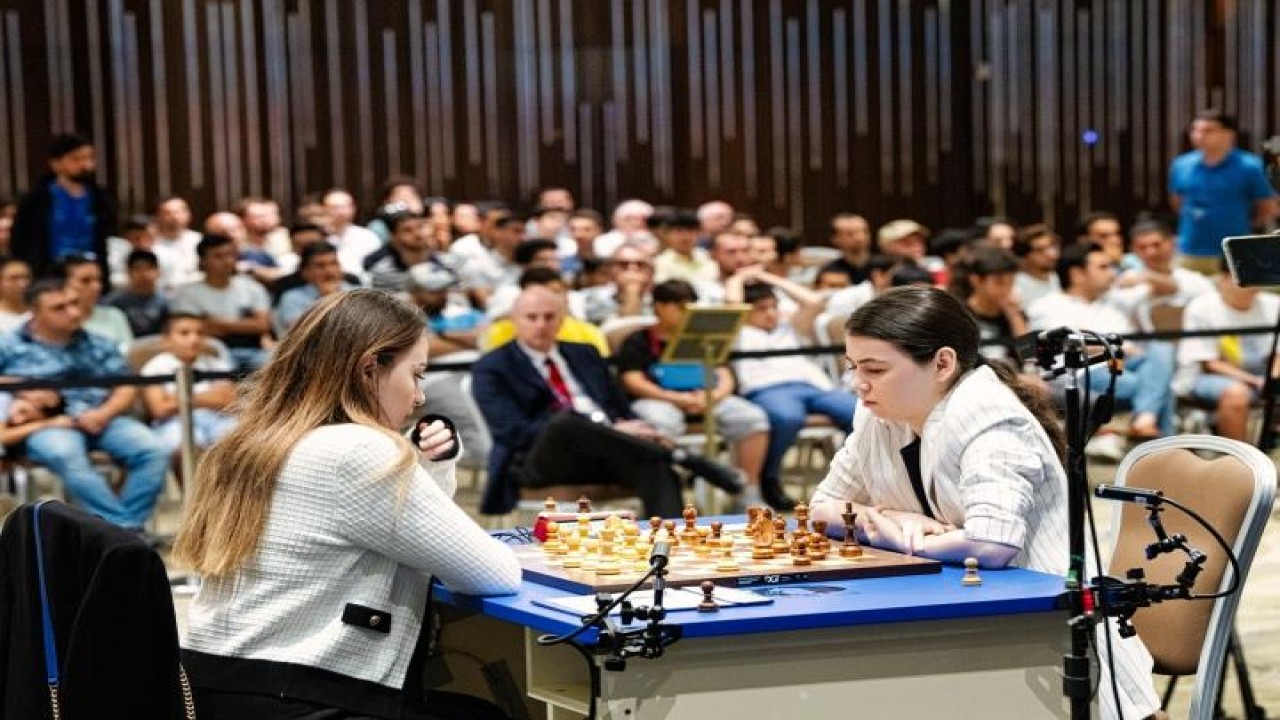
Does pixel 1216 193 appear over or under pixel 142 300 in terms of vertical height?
over

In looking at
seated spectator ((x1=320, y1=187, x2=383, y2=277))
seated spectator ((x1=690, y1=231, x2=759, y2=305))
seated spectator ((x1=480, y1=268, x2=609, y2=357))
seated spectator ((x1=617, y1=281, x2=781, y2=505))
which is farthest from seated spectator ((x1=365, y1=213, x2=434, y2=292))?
seated spectator ((x1=617, y1=281, x2=781, y2=505))

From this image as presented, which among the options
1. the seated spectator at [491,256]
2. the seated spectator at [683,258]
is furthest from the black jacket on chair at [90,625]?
the seated spectator at [683,258]

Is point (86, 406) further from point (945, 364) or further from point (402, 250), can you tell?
point (945, 364)

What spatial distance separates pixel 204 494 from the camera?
10.2 feet

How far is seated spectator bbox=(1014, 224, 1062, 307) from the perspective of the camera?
1041cm

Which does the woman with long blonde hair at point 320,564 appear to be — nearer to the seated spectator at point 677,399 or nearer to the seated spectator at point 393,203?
the seated spectator at point 677,399

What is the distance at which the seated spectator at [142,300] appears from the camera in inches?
353

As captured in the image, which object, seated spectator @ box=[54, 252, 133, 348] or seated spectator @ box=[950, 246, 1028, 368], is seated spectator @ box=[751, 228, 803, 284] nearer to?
seated spectator @ box=[950, 246, 1028, 368]

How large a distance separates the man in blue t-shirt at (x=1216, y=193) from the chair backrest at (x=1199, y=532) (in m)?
7.54

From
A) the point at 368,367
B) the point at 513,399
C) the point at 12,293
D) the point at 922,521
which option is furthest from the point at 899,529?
the point at 12,293

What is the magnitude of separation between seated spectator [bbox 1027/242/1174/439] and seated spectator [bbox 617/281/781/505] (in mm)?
1520

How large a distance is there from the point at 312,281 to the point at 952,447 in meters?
5.75

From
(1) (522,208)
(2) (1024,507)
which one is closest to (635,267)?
(1) (522,208)

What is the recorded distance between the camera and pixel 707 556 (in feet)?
10.9
